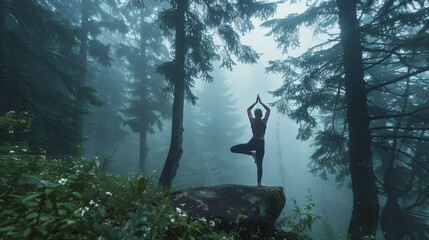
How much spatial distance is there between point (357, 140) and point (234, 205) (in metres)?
4.48

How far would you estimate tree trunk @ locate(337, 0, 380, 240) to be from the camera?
18.4 feet

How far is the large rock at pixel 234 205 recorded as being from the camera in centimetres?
378

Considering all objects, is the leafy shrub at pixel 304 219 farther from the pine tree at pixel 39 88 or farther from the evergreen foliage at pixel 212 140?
the evergreen foliage at pixel 212 140

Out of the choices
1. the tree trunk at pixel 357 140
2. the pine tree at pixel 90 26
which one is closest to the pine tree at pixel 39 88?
the pine tree at pixel 90 26

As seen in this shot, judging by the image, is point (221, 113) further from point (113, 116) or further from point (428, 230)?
→ point (428, 230)

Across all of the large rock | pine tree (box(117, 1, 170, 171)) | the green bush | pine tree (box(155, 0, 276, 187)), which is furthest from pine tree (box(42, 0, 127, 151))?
the green bush

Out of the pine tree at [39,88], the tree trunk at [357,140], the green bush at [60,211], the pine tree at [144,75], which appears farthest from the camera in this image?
the pine tree at [144,75]

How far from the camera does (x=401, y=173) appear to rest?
10398mm

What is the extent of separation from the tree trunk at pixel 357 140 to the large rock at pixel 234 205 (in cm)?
262

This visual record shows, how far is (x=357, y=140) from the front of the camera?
6.05 metres

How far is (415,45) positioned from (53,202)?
734 centimetres

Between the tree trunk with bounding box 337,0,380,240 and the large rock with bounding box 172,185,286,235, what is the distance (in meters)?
2.62

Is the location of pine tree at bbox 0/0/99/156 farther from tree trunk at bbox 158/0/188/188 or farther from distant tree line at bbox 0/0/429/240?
tree trunk at bbox 158/0/188/188

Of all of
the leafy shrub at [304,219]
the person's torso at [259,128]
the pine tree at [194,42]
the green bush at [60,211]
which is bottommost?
the leafy shrub at [304,219]
